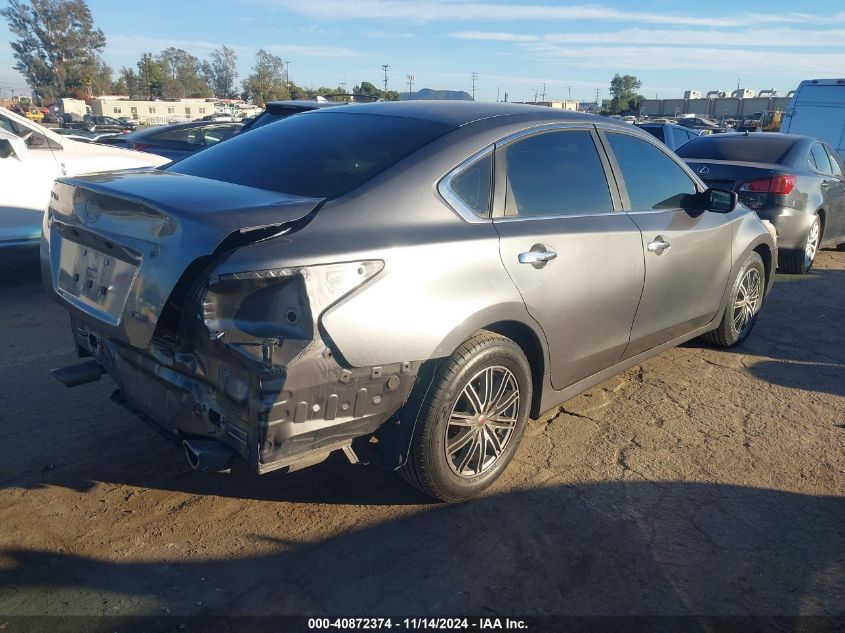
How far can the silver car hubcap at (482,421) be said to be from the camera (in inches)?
122

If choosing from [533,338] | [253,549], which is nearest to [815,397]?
[533,338]

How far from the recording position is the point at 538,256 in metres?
3.23

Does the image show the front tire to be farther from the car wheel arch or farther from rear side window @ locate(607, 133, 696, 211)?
rear side window @ locate(607, 133, 696, 211)

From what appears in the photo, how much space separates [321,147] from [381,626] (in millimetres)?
2158

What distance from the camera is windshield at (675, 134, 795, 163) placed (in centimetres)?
789

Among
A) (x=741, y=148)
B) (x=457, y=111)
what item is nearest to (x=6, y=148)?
(x=457, y=111)

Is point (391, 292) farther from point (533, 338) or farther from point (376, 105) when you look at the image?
point (376, 105)

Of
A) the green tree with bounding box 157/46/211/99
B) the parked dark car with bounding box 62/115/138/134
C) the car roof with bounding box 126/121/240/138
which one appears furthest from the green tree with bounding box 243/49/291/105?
the car roof with bounding box 126/121/240/138

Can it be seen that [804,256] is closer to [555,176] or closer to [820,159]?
[820,159]

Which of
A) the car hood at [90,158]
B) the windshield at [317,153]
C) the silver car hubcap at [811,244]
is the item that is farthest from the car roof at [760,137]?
the car hood at [90,158]

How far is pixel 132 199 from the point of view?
107 inches

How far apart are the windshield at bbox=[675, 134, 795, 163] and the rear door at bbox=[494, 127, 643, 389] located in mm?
4967

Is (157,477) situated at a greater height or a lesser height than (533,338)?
lesser

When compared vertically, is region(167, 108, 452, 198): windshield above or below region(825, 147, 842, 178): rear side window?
above
